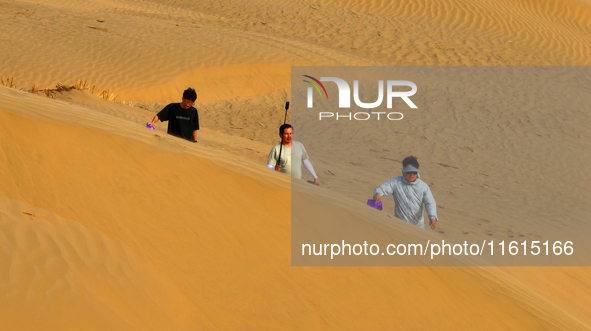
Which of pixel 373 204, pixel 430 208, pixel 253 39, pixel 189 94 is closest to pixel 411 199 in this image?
pixel 430 208

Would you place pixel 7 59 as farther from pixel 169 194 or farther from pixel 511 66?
pixel 511 66

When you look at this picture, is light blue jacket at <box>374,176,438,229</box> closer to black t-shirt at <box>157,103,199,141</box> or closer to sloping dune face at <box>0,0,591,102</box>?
black t-shirt at <box>157,103,199,141</box>

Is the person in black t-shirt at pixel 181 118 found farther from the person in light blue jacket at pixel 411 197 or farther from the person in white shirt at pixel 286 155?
the person in light blue jacket at pixel 411 197

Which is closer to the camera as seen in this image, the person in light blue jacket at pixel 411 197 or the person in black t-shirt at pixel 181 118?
the person in light blue jacket at pixel 411 197

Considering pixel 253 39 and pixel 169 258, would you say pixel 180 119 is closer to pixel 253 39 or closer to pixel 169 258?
pixel 169 258

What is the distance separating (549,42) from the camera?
77.3 feet

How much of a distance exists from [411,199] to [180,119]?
2.64m

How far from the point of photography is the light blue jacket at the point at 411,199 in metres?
5.71

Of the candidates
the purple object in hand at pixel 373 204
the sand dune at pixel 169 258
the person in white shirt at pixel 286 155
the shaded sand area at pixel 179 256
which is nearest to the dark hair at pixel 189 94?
the shaded sand area at pixel 179 256

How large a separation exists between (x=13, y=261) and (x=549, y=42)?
78.9 feet

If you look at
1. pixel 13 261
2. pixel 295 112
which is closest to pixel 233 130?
pixel 295 112

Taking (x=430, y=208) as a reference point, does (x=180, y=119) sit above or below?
above

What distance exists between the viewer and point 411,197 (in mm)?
5738

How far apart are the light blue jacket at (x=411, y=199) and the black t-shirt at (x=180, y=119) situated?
2.20 meters
